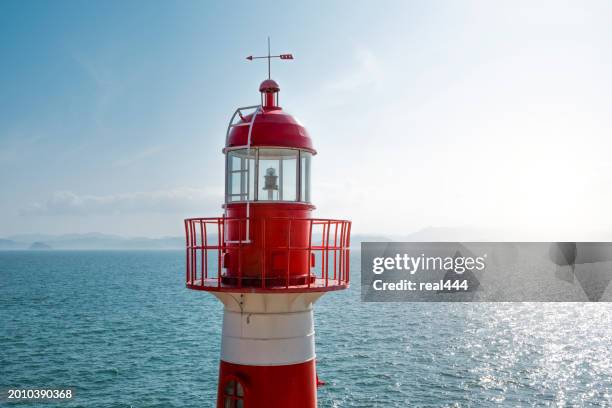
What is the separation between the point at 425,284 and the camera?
9331 centimetres

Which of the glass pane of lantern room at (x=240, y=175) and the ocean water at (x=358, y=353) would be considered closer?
the glass pane of lantern room at (x=240, y=175)

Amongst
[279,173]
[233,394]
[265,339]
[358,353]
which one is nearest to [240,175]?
[279,173]

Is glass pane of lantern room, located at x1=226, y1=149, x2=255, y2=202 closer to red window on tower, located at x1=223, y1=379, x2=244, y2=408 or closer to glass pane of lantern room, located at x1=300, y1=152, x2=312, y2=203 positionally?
glass pane of lantern room, located at x1=300, y1=152, x2=312, y2=203

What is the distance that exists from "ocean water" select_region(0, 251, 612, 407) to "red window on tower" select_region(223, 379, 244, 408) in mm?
17351

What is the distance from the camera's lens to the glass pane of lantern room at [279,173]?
1023cm

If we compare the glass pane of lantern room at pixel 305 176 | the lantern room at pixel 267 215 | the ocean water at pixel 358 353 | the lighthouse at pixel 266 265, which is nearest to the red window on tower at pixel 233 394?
the lighthouse at pixel 266 265

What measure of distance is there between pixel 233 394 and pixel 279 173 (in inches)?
152

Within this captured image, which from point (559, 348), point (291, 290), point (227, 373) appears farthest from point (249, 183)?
point (559, 348)

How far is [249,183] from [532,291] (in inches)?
3056

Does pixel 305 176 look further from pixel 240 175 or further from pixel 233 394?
pixel 233 394

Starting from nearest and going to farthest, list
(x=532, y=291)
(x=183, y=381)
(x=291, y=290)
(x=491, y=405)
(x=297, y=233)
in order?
1. (x=291, y=290)
2. (x=297, y=233)
3. (x=491, y=405)
4. (x=183, y=381)
5. (x=532, y=291)

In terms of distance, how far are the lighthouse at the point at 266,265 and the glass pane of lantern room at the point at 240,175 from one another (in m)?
0.02

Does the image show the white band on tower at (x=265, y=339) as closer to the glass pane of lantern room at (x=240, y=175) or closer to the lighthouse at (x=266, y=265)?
the lighthouse at (x=266, y=265)

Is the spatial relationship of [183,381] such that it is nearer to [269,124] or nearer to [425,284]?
[269,124]
